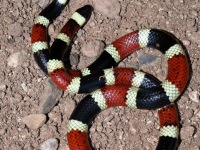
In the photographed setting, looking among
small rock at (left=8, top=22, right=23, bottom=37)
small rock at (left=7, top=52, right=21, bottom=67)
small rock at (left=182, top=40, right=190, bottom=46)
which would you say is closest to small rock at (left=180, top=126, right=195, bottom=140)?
small rock at (left=182, top=40, right=190, bottom=46)

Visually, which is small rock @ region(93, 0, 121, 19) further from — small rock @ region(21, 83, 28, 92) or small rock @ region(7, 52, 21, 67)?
small rock @ region(21, 83, 28, 92)

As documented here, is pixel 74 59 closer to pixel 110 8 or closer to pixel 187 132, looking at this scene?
pixel 110 8

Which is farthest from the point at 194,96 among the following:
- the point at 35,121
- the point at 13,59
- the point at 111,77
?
the point at 13,59

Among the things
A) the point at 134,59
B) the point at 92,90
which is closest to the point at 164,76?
the point at 134,59

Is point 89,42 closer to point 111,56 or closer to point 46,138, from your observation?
point 111,56

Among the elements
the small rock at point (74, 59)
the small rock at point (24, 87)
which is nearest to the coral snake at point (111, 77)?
the small rock at point (74, 59)

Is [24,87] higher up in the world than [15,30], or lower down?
lower down

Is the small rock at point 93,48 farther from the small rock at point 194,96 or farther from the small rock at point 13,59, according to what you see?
the small rock at point 194,96

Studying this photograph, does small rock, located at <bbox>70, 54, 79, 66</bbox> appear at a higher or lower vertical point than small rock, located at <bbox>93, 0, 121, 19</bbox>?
lower
